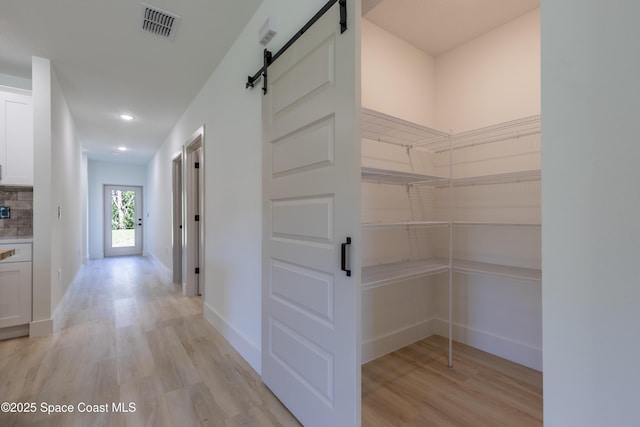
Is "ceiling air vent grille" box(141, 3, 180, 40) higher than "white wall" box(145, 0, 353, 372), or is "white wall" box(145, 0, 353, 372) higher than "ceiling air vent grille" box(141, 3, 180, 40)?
"ceiling air vent grille" box(141, 3, 180, 40)

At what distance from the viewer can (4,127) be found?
2.86 meters

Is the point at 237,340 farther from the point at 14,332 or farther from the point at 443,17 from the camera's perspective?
the point at 443,17

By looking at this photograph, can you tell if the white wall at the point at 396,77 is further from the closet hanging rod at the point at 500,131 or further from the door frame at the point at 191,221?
the door frame at the point at 191,221

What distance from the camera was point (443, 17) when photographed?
7.46ft

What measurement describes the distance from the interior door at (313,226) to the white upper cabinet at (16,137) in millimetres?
2790

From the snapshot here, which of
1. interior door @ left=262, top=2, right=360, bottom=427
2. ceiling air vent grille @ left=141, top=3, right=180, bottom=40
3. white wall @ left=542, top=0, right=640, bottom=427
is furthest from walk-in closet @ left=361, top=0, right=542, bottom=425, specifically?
ceiling air vent grille @ left=141, top=3, right=180, bottom=40

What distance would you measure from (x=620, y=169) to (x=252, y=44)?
2.38 meters

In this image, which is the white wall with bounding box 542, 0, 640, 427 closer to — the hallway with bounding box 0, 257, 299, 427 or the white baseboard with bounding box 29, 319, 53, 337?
the hallway with bounding box 0, 257, 299, 427

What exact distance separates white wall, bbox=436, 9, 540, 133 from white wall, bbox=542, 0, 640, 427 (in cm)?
174

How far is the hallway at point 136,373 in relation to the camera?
65.2 inches

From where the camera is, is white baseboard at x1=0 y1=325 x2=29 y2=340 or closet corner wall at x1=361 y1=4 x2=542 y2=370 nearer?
closet corner wall at x1=361 y1=4 x2=542 y2=370

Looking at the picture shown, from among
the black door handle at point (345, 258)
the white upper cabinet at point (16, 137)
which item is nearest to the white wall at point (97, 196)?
the white upper cabinet at point (16, 137)

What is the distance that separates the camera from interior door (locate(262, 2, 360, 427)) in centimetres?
128

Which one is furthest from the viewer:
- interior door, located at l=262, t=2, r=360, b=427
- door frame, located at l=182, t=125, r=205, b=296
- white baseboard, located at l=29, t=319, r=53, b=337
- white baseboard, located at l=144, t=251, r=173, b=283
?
white baseboard, located at l=144, t=251, r=173, b=283
